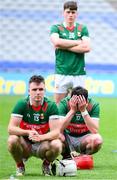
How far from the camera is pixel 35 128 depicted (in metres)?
7.73

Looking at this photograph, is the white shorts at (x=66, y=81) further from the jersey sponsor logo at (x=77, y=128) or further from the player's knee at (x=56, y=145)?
the player's knee at (x=56, y=145)

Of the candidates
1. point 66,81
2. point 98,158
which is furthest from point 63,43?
point 98,158

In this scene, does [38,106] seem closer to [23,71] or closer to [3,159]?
[3,159]

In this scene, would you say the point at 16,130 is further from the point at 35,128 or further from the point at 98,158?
the point at 98,158

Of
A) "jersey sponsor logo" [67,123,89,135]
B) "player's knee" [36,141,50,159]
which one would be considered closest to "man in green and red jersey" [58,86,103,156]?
"jersey sponsor logo" [67,123,89,135]

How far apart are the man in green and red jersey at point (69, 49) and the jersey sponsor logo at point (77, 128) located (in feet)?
6.01

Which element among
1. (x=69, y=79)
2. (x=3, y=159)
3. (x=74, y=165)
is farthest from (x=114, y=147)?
(x=74, y=165)

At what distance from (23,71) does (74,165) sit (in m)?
10.8

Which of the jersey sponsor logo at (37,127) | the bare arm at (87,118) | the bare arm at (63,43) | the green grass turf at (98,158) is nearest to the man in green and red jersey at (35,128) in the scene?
the jersey sponsor logo at (37,127)

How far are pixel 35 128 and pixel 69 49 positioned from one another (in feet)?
8.72

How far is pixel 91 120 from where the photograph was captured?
323 inches

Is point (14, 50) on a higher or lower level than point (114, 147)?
higher

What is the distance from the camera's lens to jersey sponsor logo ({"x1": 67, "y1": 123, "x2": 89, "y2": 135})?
855cm

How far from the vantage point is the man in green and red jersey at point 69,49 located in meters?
10.1
